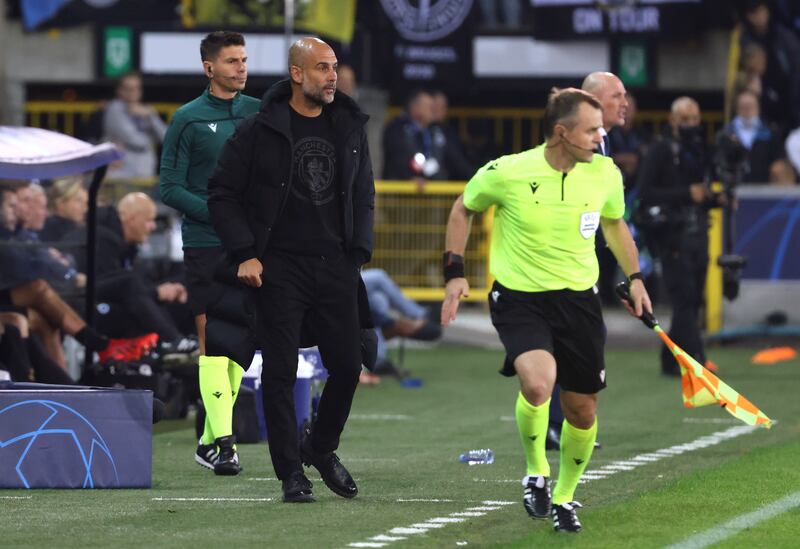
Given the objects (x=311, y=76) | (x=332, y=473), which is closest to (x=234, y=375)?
(x=332, y=473)

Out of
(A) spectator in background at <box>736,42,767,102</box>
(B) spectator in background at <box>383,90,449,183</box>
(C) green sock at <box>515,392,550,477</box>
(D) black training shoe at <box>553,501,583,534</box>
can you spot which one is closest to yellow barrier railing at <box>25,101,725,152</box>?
(A) spectator in background at <box>736,42,767,102</box>

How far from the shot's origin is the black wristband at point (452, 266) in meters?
9.18

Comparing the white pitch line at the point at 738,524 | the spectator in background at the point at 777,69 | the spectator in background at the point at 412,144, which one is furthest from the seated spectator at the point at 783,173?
the white pitch line at the point at 738,524

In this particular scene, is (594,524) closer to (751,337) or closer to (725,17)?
(751,337)

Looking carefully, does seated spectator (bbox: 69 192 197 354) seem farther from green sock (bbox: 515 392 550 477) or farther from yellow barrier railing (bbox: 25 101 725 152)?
yellow barrier railing (bbox: 25 101 725 152)

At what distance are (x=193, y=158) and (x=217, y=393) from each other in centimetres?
125

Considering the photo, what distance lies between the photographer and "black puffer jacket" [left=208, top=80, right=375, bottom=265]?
31.4 feet

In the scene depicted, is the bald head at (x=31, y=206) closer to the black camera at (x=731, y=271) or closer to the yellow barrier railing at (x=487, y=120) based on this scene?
the black camera at (x=731, y=271)

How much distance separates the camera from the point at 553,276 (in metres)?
→ 8.95

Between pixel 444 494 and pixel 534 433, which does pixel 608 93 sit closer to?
pixel 444 494

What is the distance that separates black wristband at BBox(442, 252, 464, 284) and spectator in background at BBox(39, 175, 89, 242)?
6984 millimetres

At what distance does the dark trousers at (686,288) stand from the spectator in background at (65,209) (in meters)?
4.68

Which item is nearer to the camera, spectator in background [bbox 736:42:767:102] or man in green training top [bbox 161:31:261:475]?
man in green training top [bbox 161:31:261:475]

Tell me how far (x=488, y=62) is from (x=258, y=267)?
15140 mm
